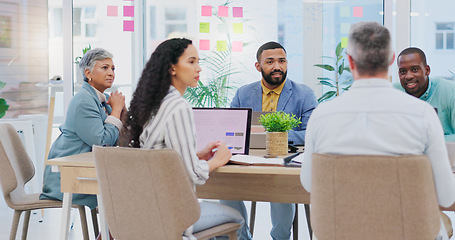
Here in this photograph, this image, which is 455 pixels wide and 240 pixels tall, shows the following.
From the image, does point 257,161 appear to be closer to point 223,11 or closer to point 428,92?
point 428,92

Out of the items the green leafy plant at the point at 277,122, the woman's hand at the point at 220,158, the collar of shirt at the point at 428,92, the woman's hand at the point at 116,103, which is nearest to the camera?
the woman's hand at the point at 220,158

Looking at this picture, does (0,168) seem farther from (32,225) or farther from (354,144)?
(354,144)

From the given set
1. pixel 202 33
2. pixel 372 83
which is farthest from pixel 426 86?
pixel 202 33

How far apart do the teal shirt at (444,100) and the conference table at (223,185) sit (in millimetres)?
1027

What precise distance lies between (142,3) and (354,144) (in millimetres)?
4069

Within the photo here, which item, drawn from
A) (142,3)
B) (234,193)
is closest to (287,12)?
(142,3)

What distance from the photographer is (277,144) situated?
2832mm

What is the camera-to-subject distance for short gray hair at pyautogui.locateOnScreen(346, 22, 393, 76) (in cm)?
184

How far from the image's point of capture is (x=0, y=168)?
9.73ft

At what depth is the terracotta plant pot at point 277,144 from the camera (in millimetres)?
2828

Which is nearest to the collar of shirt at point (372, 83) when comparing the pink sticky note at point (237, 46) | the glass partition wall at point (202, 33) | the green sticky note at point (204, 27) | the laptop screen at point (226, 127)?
the laptop screen at point (226, 127)

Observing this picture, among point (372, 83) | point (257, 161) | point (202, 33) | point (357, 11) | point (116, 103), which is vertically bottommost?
point (257, 161)

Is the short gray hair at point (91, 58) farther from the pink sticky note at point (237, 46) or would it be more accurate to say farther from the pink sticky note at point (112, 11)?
the pink sticky note at point (112, 11)

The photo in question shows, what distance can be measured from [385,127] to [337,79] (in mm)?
3311
